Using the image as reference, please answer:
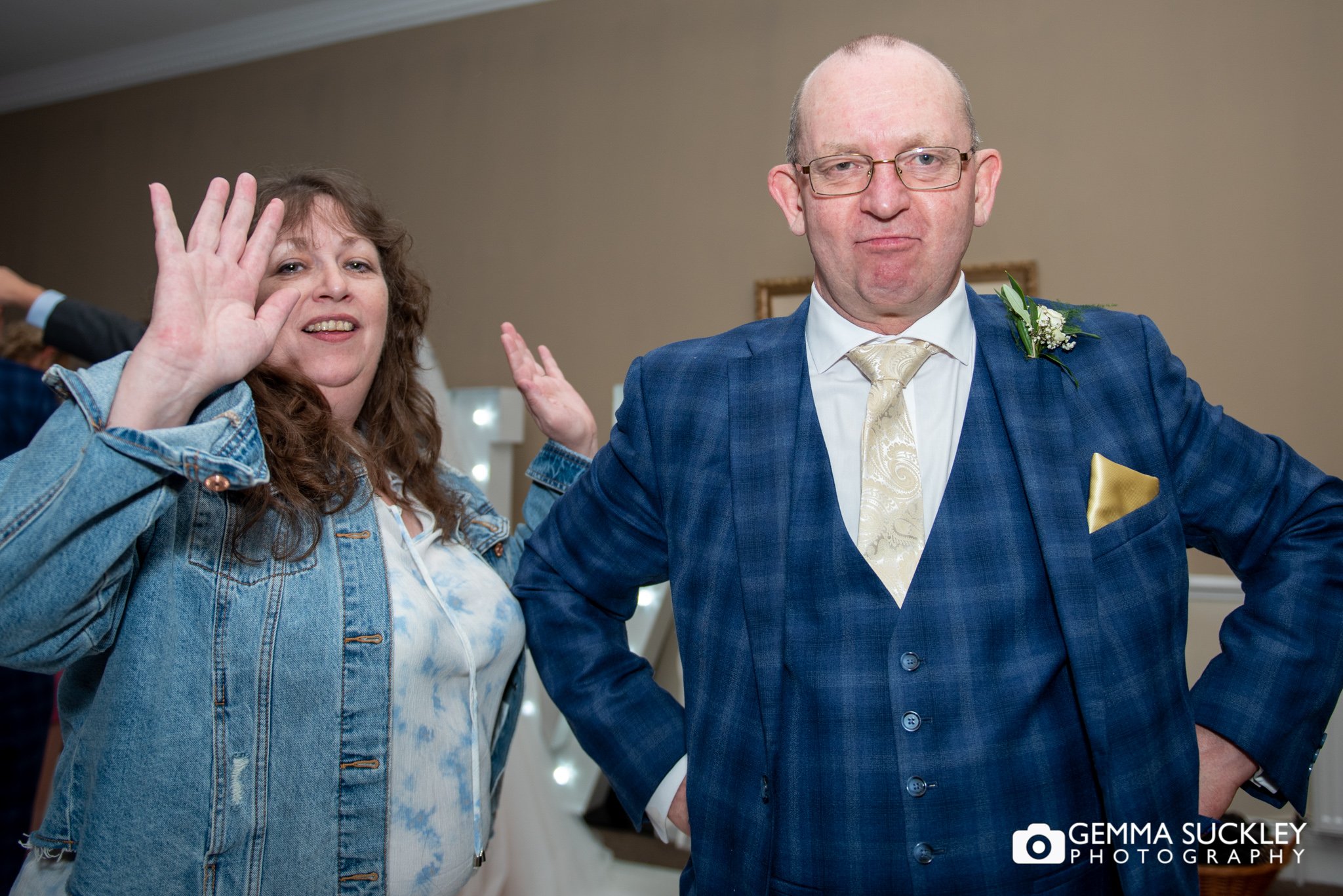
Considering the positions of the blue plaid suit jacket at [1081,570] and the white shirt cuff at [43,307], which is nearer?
the blue plaid suit jacket at [1081,570]

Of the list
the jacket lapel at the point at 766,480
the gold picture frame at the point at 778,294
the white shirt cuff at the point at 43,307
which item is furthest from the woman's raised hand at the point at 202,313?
the gold picture frame at the point at 778,294

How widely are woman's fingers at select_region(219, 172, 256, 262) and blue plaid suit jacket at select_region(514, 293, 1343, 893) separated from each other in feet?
1.96

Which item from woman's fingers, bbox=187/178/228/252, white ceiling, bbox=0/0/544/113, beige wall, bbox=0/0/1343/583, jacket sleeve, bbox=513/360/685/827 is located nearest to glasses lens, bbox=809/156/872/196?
jacket sleeve, bbox=513/360/685/827

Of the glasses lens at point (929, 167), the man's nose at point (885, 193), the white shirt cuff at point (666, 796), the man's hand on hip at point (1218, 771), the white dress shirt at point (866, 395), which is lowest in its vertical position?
the white shirt cuff at point (666, 796)

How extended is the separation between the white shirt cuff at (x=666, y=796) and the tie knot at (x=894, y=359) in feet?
2.11

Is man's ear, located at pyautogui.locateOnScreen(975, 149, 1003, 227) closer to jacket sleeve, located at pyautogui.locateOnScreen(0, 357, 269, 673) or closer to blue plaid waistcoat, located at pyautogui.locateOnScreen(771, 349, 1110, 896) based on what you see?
blue plaid waistcoat, located at pyautogui.locateOnScreen(771, 349, 1110, 896)

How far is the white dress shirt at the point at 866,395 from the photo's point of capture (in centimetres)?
133

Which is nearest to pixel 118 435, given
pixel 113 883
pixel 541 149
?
pixel 113 883

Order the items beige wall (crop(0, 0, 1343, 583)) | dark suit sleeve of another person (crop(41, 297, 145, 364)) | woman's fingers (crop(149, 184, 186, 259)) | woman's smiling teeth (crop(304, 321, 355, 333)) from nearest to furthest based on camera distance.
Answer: woman's fingers (crop(149, 184, 186, 259)) < woman's smiling teeth (crop(304, 321, 355, 333)) < dark suit sleeve of another person (crop(41, 297, 145, 364)) < beige wall (crop(0, 0, 1343, 583))

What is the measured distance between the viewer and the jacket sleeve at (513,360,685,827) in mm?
1458

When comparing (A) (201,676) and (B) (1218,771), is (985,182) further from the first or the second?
(A) (201,676)

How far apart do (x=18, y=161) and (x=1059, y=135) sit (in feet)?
18.4

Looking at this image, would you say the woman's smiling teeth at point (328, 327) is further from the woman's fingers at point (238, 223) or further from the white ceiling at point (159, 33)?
the white ceiling at point (159, 33)

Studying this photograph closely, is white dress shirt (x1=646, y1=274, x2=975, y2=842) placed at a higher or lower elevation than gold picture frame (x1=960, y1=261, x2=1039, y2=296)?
lower
